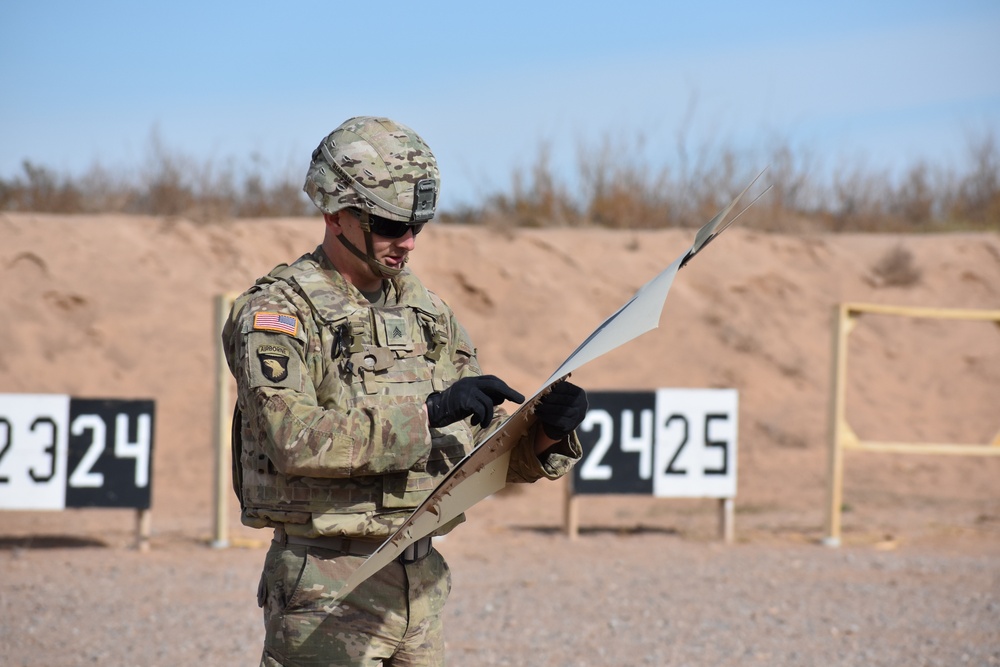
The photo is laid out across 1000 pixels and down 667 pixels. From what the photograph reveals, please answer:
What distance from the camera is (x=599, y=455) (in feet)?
24.5

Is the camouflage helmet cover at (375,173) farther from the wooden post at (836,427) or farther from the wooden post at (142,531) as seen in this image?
the wooden post at (836,427)

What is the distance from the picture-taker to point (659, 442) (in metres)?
7.47

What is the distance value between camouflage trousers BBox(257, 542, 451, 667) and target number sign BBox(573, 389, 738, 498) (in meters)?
4.98

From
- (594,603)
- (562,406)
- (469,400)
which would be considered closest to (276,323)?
(469,400)

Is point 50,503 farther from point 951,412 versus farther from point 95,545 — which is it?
point 951,412

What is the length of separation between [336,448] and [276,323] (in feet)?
0.95

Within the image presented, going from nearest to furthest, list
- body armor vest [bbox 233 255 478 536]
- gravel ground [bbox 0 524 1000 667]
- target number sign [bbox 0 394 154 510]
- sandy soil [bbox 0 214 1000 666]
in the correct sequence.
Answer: body armor vest [bbox 233 255 478 536]
gravel ground [bbox 0 524 1000 667]
sandy soil [bbox 0 214 1000 666]
target number sign [bbox 0 394 154 510]

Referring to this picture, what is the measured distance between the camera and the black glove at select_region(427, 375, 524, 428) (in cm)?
223

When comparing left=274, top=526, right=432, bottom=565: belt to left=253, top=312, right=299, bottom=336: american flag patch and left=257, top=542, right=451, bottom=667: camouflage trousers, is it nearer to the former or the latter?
left=257, top=542, right=451, bottom=667: camouflage trousers

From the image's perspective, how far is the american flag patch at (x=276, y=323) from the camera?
7.43 feet

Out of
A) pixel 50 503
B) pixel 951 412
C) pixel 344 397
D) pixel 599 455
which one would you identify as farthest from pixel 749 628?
pixel 951 412

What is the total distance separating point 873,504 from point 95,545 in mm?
6123

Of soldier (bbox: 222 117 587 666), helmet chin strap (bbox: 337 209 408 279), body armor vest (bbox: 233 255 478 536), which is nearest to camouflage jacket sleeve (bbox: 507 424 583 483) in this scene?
soldier (bbox: 222 117 587 666)

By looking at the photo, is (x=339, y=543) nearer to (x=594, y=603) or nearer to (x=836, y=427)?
(x=594, y=603)
